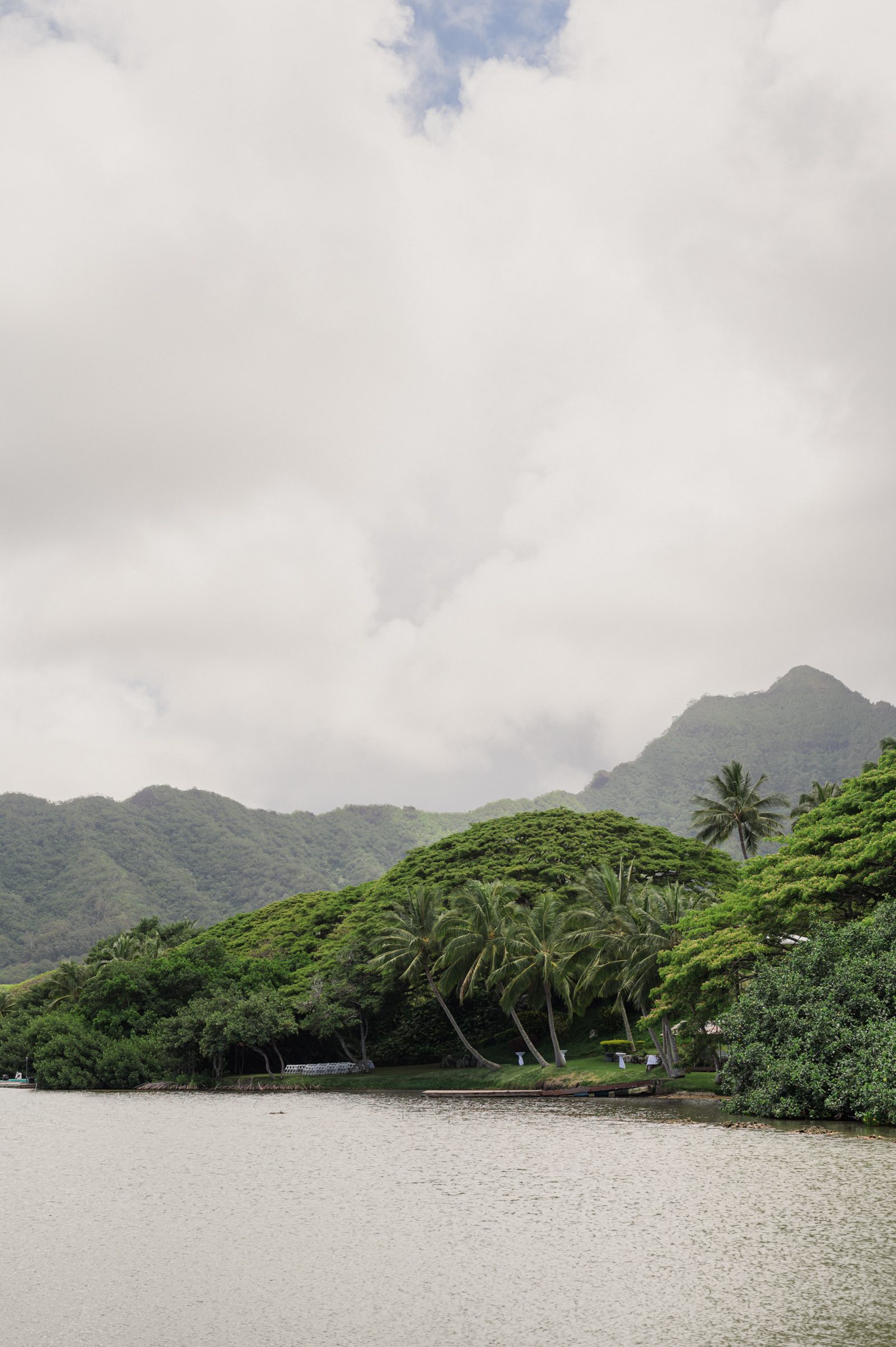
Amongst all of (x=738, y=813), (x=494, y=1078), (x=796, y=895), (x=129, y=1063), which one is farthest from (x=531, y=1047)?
(x=738, y=813)

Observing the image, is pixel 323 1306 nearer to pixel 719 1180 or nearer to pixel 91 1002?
pixel 719 1180

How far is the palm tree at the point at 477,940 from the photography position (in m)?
58.6

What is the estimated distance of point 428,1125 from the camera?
42969 millimetres

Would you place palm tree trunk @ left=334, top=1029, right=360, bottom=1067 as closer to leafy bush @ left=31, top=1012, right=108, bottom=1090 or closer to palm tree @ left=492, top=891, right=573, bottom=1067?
leafy bush @ left=31, top=1012, right=108, bottom=1090

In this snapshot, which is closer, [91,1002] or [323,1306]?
[323,1306]

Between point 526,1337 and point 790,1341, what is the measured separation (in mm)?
3541

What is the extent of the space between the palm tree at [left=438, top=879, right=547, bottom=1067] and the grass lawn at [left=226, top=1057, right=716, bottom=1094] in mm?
2178

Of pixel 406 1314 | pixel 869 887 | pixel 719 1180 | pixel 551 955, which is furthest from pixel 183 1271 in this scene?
pixel 551 955

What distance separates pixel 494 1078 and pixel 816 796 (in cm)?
4704

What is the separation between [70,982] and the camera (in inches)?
3777

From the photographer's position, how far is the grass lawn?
53.5 metres

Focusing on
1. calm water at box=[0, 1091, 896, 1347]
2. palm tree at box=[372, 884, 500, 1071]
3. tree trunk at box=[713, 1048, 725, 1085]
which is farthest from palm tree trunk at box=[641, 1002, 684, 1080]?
calm water at box=[0, 1091, 896, 1347]

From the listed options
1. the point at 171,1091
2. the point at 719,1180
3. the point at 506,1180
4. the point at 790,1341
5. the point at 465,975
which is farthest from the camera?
the point at 171,1091

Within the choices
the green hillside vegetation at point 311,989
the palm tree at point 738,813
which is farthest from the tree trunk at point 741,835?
the green hillside vegetation at point 311,989
